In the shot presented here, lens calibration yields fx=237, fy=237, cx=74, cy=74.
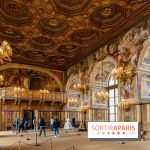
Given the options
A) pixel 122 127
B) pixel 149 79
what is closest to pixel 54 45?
pixel 149 79

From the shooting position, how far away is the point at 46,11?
1389cm

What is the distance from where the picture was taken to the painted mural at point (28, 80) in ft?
75.8

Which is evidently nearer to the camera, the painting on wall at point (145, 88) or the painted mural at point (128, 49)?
the painted mural at point (128, 49)

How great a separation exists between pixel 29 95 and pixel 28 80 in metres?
1.90

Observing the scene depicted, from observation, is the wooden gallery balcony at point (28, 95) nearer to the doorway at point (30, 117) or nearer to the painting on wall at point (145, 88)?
the doorway at point (30, 117)

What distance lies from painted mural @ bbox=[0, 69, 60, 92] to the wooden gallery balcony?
1.02 m

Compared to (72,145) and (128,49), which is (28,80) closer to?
(128,49)

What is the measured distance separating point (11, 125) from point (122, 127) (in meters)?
18.4

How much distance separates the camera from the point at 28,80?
24516 millimetres

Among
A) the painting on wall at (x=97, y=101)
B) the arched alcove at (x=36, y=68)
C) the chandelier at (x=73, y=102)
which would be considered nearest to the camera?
the painting on wall at (x=97, y=101)

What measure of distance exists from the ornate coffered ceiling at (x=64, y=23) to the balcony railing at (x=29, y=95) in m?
3.46

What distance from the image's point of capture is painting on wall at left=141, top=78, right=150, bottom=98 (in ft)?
47.3
